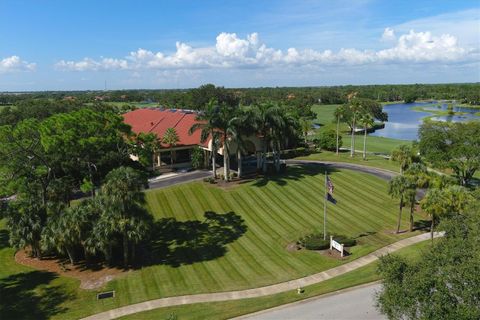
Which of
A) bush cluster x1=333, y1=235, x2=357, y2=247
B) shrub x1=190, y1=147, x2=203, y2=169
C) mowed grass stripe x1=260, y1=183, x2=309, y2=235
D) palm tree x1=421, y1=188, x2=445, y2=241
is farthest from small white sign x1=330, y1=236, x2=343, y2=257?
shrub x1=190, y1=147, x2=203, y2=169

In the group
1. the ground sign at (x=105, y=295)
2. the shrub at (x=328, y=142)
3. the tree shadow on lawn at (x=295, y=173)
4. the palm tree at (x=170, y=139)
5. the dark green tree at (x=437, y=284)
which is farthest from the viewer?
the shrub at (x=328, y=142)

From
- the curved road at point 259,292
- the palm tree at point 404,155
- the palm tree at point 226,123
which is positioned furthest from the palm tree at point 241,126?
the curved road at point 259,292

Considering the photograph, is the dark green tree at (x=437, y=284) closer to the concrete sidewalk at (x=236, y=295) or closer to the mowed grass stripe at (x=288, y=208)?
the concrete sidewalk at (x=236, y=295)

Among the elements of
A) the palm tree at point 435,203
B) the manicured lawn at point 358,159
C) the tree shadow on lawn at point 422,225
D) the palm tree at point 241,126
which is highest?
the palm tree at point 241,126

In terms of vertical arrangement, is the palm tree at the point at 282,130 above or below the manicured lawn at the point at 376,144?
above

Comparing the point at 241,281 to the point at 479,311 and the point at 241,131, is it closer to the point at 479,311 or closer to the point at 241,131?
the point at 479,311

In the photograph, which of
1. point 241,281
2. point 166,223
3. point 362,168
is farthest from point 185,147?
point 241,281

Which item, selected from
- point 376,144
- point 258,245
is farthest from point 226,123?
point 376,144
